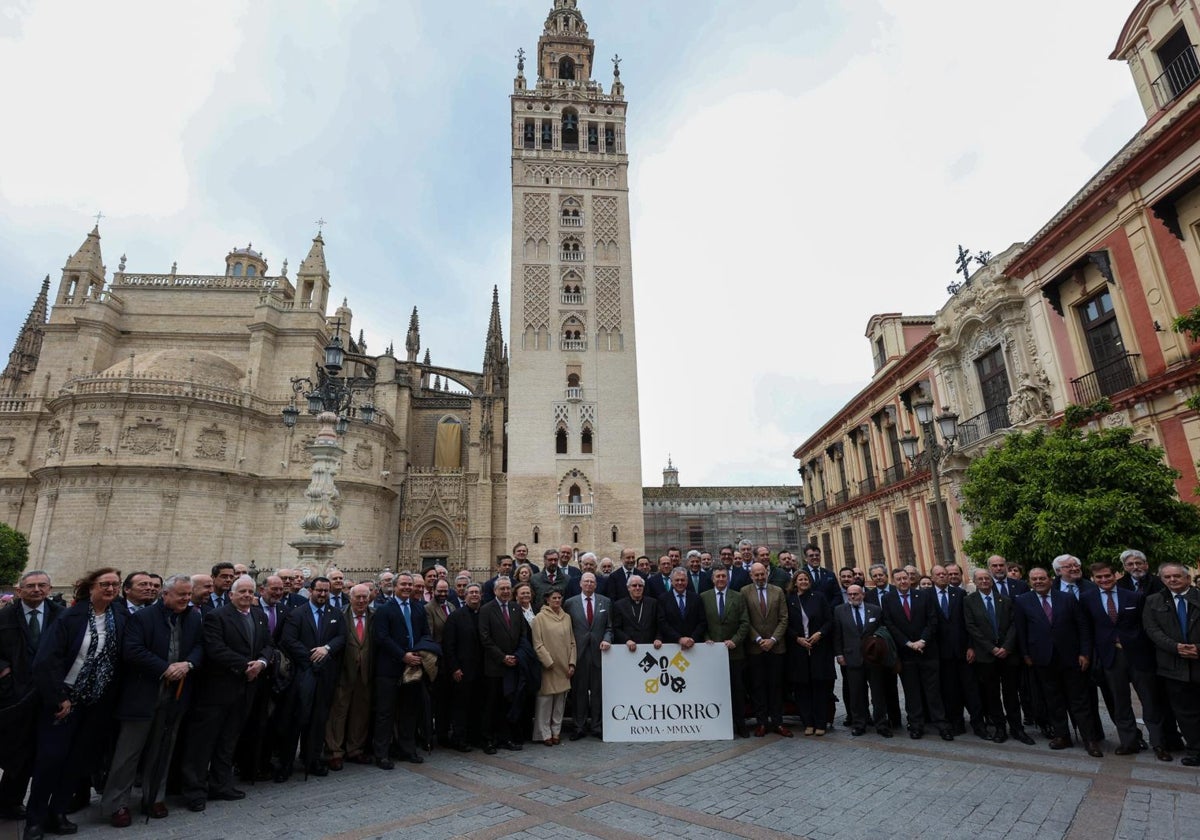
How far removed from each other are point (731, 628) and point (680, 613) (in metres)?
0.57

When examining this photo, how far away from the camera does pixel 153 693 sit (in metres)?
4.29

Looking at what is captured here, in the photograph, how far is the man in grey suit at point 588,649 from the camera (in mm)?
6516

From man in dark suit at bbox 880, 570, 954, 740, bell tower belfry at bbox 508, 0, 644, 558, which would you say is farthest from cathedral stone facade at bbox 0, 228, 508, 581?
man in dark suit at bbox 880, 570, 954, 740

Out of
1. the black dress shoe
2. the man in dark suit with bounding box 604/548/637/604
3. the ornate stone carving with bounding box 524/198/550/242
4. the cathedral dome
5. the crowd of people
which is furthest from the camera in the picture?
the ornate stone carving with bounding box 524/198/550/242

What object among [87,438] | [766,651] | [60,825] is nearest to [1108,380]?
[766,651]

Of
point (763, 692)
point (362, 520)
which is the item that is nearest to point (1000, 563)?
point (763, 692)

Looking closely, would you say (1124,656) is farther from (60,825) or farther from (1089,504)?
(60,825)

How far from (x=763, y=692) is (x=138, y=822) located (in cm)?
559

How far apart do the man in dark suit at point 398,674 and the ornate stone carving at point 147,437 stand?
27.2 meters

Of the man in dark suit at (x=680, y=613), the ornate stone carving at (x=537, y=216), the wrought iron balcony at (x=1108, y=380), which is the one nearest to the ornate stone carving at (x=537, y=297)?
the ornate stone carving at (x=537, y=216)

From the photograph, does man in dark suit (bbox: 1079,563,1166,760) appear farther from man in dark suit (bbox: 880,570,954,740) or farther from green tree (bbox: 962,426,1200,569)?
green tree (bbox: 962,426,1200,569)

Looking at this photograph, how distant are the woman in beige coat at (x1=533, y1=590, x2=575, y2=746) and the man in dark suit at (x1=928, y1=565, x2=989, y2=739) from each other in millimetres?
3915

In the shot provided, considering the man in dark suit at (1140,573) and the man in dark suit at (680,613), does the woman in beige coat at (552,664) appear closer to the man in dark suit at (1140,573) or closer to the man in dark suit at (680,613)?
the man in dark suit at (680,613)

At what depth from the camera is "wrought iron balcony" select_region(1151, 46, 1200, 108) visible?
11.4m
